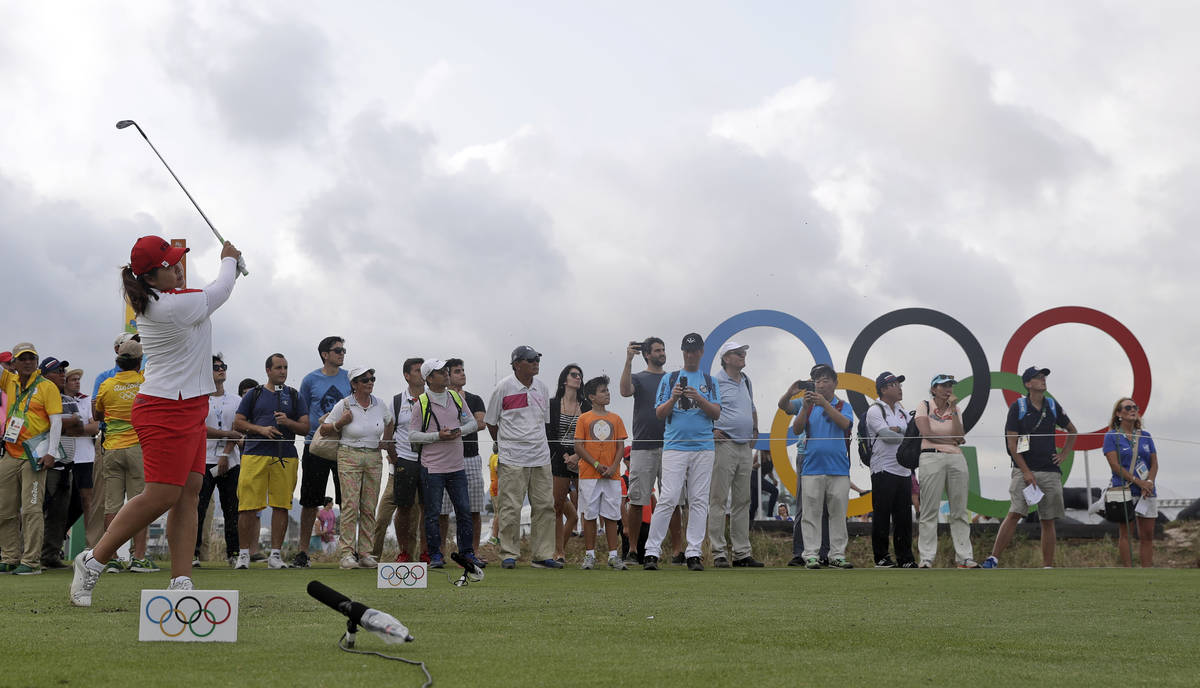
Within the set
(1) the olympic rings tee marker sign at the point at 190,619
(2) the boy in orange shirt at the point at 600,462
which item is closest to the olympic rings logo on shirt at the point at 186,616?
(1) the olympic rings tee marker sign at the point at 190,619

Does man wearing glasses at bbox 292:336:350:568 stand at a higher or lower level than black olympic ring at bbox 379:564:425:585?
higher

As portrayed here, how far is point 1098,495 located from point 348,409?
8693mm

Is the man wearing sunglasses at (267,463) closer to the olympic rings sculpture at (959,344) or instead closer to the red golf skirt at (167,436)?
the red golf skirt at (167,436)

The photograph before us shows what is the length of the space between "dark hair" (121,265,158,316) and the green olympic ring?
8.53 m

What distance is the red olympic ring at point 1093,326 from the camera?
14.8m

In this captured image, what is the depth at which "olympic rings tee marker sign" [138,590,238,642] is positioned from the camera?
13.4 ft

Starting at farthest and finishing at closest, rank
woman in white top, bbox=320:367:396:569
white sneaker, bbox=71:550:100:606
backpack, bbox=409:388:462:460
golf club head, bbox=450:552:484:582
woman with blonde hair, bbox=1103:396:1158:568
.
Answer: woman with blonde hair, bbox=1103:396:1158:568 → woman in white top, bbox=320:367:396:569 → backpack, bbox=409:388:462:460 → golf club head, bbox=450:552:484:582 → white sneaker, bbox=71:550:100:606

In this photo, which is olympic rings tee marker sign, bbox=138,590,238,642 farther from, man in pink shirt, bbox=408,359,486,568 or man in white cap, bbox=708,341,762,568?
man in white cap, bbox=708,341,762,568

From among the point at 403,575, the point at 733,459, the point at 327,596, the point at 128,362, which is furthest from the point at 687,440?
the point at 327,596

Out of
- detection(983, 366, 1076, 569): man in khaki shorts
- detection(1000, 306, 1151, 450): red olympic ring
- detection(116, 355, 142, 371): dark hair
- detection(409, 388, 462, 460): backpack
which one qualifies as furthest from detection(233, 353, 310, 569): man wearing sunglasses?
detection(1000, 306, 1151, 450): red olympic ring

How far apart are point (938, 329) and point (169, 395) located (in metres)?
12.4

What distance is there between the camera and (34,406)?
30.8 ft

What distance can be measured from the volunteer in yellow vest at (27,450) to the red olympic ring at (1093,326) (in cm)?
1151

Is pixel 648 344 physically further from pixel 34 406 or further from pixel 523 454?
pixel 34 406
